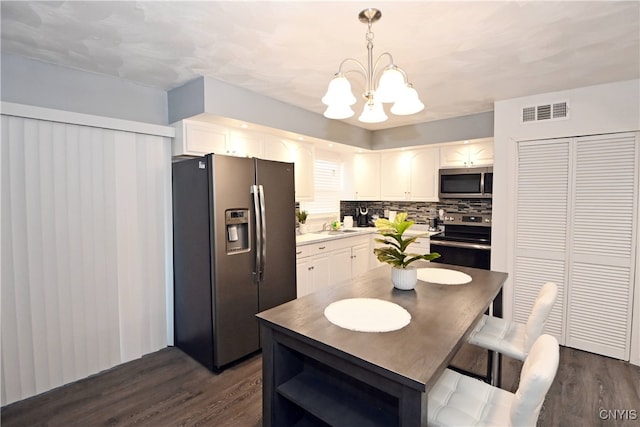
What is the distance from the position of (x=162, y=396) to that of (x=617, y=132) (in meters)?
4.18

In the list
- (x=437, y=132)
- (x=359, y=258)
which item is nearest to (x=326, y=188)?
(x=359, y=258)

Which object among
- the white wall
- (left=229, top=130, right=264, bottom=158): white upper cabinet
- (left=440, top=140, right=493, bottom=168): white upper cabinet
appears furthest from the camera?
(left=440, top=140, right=493, bottom=168): white upper cabinet

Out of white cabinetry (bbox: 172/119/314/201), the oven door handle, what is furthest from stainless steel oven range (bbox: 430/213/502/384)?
white cabinetry (bbox: 172/119/314/201)

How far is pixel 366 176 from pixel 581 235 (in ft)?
9.00

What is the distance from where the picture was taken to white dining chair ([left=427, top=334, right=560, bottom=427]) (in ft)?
3.49

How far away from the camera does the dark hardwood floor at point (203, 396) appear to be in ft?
6.56

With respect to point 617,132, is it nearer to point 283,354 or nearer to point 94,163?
point 283,354

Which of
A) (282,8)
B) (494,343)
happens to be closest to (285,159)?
(282,8)

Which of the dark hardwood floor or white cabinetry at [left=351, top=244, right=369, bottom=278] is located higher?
white cabinetry at [left=351, top=244, right=369, bottom=278]

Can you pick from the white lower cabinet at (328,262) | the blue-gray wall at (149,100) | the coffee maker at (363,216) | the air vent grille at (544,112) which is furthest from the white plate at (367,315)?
the coffee maker at (363,216)

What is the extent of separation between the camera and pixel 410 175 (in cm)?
446

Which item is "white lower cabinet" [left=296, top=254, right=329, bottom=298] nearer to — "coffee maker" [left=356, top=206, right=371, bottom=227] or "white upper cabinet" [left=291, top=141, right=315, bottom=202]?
"white upper cabinet" [left=291, top=141, right=315, bottom=202]

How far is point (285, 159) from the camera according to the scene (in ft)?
11.8

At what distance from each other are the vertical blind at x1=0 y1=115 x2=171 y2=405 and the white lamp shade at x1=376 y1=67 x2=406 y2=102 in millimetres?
2219
